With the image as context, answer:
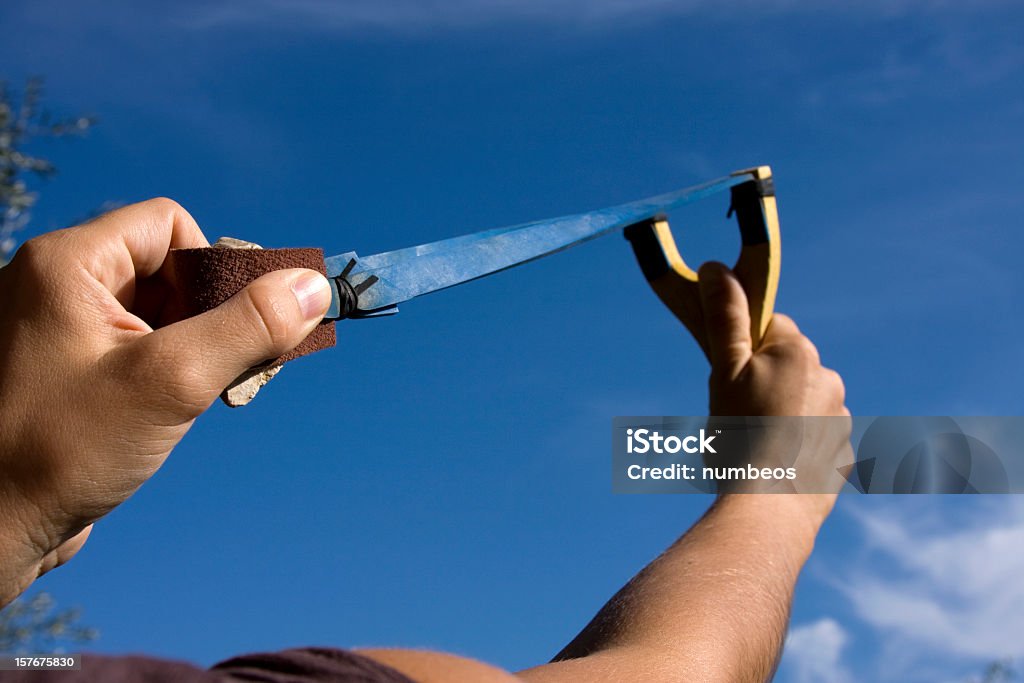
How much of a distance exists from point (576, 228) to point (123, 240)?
3.20 feet

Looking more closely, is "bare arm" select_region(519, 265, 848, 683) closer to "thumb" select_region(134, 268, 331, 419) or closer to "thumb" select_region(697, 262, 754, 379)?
"thumb" select_region(697, 262, 754, 379)

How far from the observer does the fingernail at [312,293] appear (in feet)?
4.23

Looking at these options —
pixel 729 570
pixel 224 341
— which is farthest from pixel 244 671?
pixel 729 570

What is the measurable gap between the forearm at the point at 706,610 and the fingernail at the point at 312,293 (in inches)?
21.6

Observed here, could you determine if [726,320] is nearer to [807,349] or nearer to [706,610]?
[807,349]

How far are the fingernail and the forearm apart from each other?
1.80 feet

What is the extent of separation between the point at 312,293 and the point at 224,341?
160 millimetres

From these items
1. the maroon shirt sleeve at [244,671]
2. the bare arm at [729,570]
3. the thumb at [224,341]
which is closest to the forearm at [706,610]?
the bare arm at [729,570]

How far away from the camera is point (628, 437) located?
2766 millimetres

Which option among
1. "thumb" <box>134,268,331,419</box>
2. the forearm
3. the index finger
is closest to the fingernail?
"thumb" <box>134,268,331,419</box>

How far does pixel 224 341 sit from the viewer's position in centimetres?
119

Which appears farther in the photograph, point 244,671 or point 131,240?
point 131,240

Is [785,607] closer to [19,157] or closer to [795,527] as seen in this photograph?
[795,527]

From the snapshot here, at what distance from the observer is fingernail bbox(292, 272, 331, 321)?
1288 millimetres
